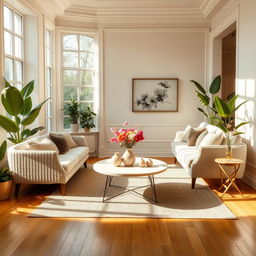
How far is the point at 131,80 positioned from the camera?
7.88 m

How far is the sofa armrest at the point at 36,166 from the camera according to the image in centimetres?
460

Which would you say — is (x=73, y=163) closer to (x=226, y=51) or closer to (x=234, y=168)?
(x=234, y=168)

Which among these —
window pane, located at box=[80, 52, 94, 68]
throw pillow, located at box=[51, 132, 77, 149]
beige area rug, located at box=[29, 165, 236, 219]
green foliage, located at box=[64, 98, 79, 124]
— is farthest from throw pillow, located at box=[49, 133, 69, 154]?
window pane, located at box=[80, 52, 94, 68]

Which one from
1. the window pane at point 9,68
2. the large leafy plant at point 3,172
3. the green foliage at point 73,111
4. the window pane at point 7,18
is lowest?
the large leafy plant at point 3,172

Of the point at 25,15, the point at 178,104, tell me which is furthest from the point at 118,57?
the point at 25,15

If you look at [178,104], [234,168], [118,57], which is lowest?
[234,168]

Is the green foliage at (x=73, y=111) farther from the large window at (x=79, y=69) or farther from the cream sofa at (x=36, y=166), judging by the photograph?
the cream sofa at (x=36, y=166)

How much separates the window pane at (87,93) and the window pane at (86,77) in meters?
0.14

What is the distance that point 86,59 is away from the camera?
7.90 metres

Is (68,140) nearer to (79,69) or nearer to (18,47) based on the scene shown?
(18,47)

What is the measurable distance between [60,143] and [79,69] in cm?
252

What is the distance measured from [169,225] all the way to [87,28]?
5.37 meters

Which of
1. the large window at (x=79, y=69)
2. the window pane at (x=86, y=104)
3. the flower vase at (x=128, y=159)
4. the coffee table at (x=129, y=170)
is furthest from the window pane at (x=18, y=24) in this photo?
the flower vase at (x=128, y=159)

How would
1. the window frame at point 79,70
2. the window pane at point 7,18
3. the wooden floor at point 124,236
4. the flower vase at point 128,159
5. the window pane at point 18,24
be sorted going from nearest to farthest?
1. the wooden floor at point 124,236
2. the flower vase at point 128,159
3. the window pane at point 7,18
4. the window pane at point 18,24
5. the window frame at point 79,70
